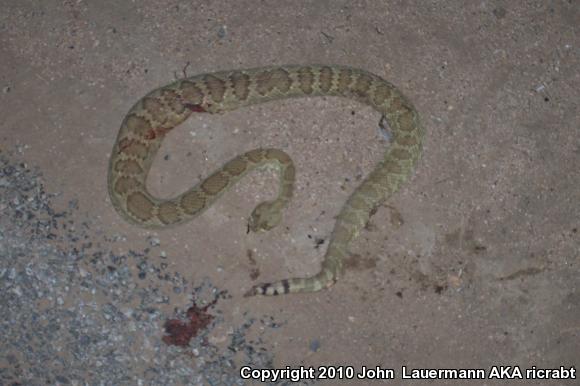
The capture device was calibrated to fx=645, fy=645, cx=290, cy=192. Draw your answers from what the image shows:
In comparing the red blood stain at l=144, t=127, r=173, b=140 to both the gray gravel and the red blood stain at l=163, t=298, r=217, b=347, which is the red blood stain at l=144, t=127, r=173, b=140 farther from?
the red blood stain at l=163, t=298, r=217, b=347

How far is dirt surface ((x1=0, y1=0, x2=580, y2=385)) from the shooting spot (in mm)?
6691

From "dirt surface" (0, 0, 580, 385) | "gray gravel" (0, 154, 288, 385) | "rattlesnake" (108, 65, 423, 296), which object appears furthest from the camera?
"rattlesnake" (108, 65, 423, 296)

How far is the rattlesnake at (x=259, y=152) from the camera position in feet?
22.7

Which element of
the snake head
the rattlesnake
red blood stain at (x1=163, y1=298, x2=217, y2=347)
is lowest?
red blood stain at (x1=163, y1=298, x2=217, y2=347)

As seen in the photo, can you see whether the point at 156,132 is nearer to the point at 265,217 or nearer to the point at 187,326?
the point at 265,217

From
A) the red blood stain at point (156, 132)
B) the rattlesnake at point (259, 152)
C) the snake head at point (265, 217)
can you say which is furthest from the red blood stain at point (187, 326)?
the red blood stain at point (156, 132)

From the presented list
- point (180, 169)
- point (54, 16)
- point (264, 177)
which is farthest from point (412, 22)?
point (54, 16)

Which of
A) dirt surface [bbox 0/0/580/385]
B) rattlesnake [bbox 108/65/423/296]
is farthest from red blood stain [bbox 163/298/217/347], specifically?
rattlesnake [bbox 108/65/423/296]

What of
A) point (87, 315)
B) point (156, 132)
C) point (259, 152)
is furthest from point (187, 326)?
point (156, 132)

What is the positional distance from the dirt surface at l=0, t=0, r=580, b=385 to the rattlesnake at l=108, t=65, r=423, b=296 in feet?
0.63

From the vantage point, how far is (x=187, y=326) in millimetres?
6730

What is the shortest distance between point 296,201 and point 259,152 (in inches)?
27.3

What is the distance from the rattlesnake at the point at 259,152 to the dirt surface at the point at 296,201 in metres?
0.19

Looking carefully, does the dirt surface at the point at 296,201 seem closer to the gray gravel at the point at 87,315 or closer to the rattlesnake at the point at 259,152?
the gray gravel at the point at 87,315
